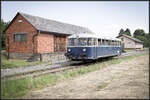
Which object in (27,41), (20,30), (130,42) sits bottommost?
(27,41)

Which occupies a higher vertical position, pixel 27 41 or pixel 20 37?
pixel 20 37

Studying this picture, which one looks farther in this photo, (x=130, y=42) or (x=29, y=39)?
(x=130, y=42)

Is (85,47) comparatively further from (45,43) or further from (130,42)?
(130,42)

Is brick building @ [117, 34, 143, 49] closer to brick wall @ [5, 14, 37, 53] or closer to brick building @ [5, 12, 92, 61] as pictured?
brick building @ [5, 12, 92, 61]

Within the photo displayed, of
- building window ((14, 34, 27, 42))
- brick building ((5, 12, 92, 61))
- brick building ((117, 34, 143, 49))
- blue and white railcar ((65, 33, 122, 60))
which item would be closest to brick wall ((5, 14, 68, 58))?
Result: brick building ((5, 12, 92, 61))

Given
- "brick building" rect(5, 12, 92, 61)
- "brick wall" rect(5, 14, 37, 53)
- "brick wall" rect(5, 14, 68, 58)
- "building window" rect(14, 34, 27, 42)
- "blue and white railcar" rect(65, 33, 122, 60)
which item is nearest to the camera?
"blue and white railcar" rect(65, 33, 122, 60)

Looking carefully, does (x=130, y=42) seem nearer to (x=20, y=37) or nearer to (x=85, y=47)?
(x=20, y=37)

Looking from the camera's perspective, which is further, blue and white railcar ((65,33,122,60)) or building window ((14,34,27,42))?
building window ((14,34,27,42))

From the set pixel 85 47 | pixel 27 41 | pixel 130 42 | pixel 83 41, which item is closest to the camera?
pixel 85 47

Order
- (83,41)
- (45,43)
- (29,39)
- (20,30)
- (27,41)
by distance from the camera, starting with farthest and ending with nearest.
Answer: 1. (20,30)
2. (45,43)
3. (27,41)
4. (29,39)
5. (83,41)

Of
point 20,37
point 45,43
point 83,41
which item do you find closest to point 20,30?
point 20,37

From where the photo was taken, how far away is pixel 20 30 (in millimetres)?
22625

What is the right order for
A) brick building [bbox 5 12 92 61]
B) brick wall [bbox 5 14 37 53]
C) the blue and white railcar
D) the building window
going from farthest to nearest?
the building window → brick wall [bbox 5 14 37 53] → brick building [bbox 5 12 92 61] → the blue and white railcar

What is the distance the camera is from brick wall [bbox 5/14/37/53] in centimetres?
2162
